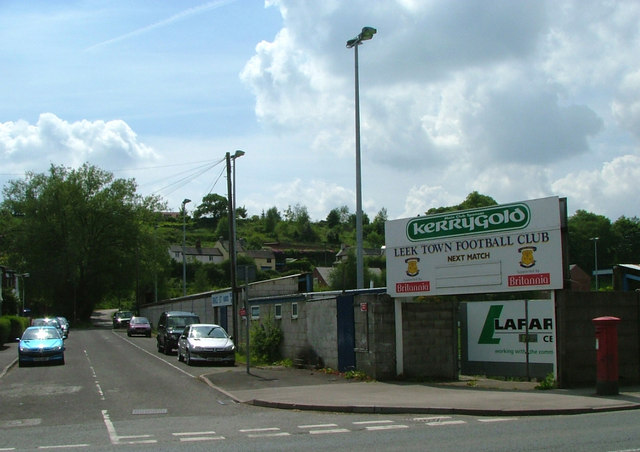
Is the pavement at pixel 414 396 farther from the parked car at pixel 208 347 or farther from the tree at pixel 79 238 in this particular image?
the tree at pixel 79 238

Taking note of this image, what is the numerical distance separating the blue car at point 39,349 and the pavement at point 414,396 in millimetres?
8732

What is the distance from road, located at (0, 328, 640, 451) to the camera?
9656mm

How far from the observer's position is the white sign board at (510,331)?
17453mm

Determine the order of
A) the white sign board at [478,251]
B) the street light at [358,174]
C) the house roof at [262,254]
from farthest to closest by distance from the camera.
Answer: the house roof at [262,254], the street light at [358,174], the white sign board at [478,251]

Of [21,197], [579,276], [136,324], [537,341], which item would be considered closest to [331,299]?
[537,341]

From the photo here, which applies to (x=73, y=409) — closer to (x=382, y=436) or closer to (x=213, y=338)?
(x=382, y=436)

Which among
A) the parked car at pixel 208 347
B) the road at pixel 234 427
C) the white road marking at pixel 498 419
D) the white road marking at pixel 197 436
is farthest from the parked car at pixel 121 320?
the white road marking at pixel 498 419

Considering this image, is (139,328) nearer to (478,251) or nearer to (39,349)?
(39,349)

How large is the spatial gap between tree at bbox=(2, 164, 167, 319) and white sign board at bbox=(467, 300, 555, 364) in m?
58.7

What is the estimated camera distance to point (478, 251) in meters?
17.0

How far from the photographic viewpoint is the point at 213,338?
26.0 meters

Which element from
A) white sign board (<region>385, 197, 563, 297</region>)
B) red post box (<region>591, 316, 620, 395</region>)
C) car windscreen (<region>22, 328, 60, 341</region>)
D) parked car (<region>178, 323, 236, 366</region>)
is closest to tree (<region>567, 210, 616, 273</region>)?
parked car (<region>178, 323, 236, 366</region>)

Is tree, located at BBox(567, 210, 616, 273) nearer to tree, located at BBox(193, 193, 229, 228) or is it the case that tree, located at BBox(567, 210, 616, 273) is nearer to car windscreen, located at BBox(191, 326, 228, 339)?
car windscreen, located at BBox(191, 326, 228, 339)

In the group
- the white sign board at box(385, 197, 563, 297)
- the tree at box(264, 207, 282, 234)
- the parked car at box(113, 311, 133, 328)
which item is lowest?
the parked car at box(113, 311, 133, 328)
